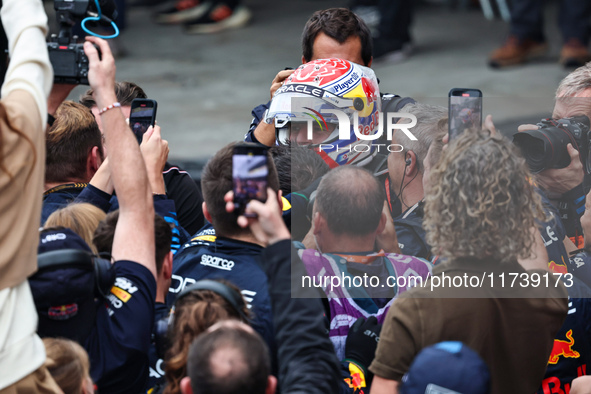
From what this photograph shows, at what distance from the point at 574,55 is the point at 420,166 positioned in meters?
5.82

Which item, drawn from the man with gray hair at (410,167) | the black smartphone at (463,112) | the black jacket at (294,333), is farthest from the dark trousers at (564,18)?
the black jacket at (294,333)

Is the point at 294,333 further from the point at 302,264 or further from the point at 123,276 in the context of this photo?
the point at 123,276

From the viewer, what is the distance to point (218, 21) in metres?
A: 10.5

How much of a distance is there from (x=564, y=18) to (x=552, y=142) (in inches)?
222

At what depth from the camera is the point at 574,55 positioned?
26.6 ft

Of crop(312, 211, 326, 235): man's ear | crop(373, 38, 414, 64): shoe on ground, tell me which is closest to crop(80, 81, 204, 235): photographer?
crop(312, 211, 326, 235): man's ear

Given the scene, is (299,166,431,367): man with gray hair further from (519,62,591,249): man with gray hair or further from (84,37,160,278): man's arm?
(519,62,591,249): man with gray hair

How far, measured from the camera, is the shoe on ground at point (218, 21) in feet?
34.3

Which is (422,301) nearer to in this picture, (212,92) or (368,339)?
(368,339)

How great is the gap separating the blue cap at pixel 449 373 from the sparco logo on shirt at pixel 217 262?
0.88 metres

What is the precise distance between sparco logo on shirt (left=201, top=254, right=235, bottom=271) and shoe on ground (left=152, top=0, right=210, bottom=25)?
828cm

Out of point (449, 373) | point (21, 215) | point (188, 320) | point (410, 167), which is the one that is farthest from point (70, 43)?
point (449, 373)

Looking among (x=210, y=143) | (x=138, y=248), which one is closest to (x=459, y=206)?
(x=138, y=248)

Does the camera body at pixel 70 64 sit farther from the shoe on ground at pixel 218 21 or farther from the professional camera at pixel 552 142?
the shoe on ground at pixel 218 21
